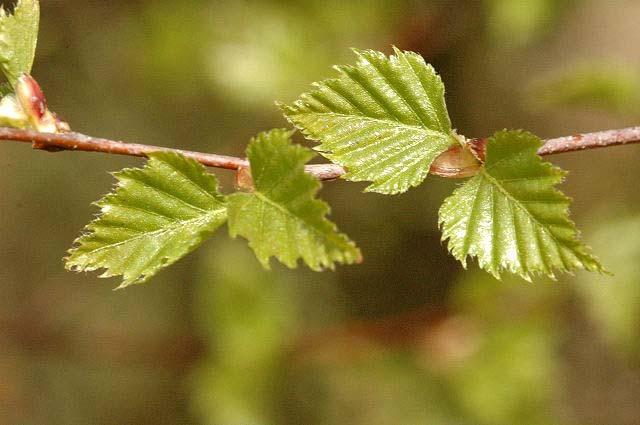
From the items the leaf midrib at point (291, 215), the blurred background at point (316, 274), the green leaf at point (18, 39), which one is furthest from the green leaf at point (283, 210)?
the blurred background at point (316, 274)

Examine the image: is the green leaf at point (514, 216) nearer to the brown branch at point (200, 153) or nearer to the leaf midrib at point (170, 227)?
the brown branch at point (200, 153)

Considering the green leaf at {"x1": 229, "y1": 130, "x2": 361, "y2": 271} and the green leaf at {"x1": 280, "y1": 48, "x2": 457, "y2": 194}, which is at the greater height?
the green leaf at {"x1": 280, "y1": 48, "x2": 457, "y2": 194}

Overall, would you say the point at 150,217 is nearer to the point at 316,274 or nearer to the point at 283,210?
the point at 283,210

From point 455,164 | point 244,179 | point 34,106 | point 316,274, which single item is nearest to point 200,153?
point 244,179

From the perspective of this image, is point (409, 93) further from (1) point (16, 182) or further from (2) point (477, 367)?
(1) point (16, 182)

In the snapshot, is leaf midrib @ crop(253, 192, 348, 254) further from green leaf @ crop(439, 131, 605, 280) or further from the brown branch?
green leaf @ crop(439, 131, 605, 280)

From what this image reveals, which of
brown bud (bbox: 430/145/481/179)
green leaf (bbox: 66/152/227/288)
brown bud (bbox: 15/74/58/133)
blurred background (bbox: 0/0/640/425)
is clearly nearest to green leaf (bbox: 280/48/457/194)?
brown bud (bbox: 430/145/481/179)

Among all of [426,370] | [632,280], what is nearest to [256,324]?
[426,370]
